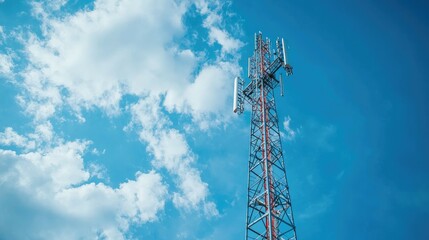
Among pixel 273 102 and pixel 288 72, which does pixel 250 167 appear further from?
pixel 288 72

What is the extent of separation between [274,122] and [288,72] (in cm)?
407

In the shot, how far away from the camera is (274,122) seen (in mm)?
25250

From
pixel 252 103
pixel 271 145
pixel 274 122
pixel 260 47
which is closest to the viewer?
pixel 271 145

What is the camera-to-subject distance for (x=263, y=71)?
2773cm

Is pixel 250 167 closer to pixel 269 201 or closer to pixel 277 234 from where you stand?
pixel 269 201

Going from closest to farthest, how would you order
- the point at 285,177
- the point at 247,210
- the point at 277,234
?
the point at 277,234 → the point at 247,210 → the point at 285,177

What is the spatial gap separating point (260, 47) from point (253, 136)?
8.89 meters

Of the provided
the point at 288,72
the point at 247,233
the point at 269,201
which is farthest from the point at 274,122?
the point at 247,233

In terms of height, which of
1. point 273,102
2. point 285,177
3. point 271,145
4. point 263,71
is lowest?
point 285,177

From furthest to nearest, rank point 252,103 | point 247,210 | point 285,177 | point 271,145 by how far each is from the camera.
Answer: point 252,103
point 271,145
point 285,177
point 247,210

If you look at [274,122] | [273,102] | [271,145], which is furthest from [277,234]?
[273,102]

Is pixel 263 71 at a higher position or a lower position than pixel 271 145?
higher

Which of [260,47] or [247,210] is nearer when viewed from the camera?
[247,210]

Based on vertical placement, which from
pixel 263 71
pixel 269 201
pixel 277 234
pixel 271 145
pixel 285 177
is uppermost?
pixel 263 71
